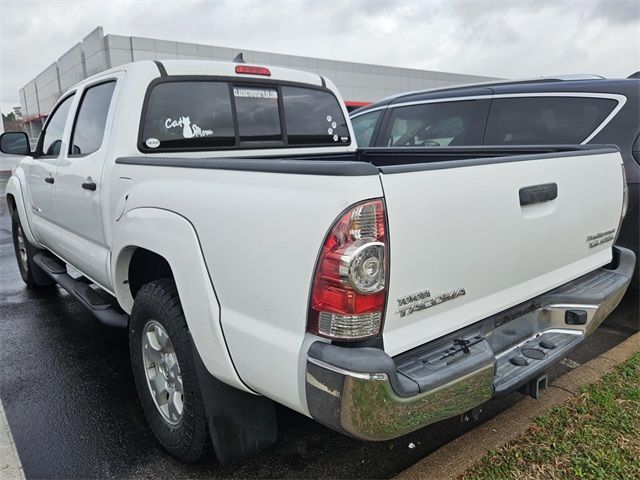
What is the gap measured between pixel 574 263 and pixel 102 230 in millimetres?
2686

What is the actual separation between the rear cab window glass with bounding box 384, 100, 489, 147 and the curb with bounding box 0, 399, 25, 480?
4128 millimetres

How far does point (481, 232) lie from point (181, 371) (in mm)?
1417

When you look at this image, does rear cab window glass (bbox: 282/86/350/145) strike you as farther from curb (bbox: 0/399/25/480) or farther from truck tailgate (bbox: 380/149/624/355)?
curb (bbox: 0/399/25/480)

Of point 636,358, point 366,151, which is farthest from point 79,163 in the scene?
point 636,358

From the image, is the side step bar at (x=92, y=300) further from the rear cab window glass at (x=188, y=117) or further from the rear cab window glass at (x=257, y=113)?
the rear cab window glass at (x=257, y=113)

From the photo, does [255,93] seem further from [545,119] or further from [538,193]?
[545,119]

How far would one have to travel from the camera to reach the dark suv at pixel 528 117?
3840mm

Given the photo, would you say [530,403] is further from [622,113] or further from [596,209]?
[622,113]

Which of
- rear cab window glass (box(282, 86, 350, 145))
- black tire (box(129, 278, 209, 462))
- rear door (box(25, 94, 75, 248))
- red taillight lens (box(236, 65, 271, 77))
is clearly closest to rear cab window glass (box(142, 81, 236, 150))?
red taillight lens (box(236, 65, 271, 77))

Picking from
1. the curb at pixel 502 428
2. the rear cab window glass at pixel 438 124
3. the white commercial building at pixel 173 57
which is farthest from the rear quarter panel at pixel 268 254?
the white commercial building at pixel 173 57

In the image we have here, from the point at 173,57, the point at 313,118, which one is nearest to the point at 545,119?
the point at 313,118

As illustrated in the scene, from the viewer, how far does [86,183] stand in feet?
10.5

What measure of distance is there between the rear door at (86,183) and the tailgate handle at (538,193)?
2.31m

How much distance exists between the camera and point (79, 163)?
337 cm
